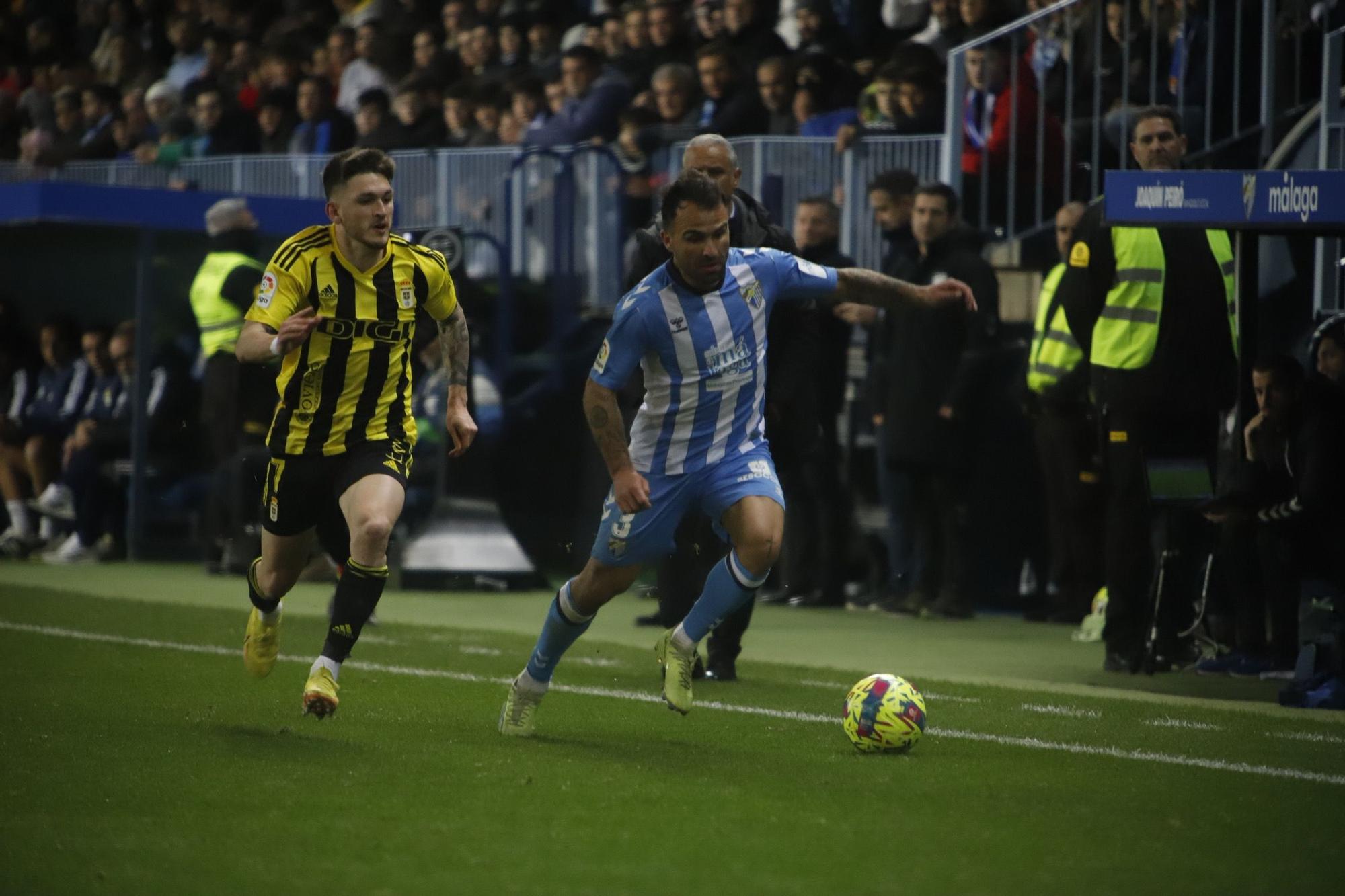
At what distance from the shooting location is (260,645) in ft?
26.1

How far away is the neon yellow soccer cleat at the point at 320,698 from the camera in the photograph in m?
7.09

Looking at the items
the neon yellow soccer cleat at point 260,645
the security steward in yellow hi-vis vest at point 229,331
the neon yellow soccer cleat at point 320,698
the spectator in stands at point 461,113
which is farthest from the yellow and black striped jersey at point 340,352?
the spectator in stands at point 461,113

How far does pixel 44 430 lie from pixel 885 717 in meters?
11.9

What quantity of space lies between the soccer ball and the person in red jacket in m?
6.58

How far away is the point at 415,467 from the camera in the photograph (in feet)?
A: 49.5

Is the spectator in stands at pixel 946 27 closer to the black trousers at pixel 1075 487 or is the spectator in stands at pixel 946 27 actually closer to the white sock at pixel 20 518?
the black trousers at pixel 1075 487

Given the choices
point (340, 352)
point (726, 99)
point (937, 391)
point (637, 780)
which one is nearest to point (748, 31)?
point (726, 99)


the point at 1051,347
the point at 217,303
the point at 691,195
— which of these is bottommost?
the point at 1051,347

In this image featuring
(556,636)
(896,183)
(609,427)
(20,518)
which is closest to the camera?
(609,427)

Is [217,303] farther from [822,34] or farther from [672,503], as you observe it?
[672,503]

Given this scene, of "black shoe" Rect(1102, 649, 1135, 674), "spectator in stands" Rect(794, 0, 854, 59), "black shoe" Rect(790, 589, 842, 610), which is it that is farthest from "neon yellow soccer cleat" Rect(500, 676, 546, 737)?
"spectator in stands" Rect(794, 0, 854, 59)

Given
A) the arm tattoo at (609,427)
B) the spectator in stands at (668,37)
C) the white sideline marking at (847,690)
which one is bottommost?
the white sideline marking at (847,690)

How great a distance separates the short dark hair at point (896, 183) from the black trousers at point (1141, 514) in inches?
136

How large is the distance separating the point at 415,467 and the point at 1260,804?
9.92 metres
